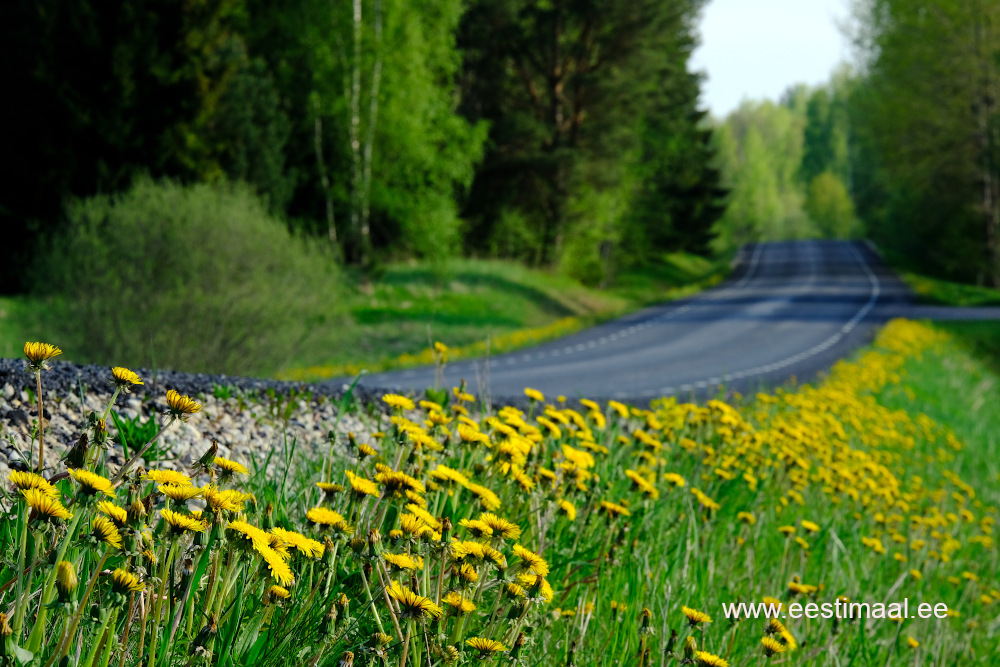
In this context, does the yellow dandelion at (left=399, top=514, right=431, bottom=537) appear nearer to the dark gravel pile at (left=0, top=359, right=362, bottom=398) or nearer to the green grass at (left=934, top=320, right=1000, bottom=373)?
the dark gravel pile at (left=0, top=359, right=362, bottom=398)

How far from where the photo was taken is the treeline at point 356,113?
16.1m

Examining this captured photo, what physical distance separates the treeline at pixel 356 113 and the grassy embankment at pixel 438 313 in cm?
91

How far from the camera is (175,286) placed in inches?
343

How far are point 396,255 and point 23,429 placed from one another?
20.1 m

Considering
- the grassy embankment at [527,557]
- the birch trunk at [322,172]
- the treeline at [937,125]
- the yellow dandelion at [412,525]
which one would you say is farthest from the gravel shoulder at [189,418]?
the treeline at [937,125]

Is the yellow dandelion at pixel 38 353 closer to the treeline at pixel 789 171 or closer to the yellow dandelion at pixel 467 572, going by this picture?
the yellow dandelion at pixel 467 572

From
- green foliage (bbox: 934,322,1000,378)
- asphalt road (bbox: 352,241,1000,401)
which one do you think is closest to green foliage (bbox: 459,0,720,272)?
asphalt road (bbox: 352,241,1000,401)

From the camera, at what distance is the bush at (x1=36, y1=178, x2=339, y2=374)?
27.9ft

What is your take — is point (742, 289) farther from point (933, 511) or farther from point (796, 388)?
point (933, 511)

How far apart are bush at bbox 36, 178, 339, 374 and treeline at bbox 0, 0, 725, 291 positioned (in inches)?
30.1

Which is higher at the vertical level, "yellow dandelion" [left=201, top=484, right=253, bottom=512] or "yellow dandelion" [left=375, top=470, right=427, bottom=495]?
"yellow dandelion" [left=201, top=484, right=253, bottom=512]

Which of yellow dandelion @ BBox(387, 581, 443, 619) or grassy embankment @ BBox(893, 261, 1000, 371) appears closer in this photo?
yellow dandelion @ BBox(387, 581, 443, 619)

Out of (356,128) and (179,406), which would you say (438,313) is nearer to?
(356,128)

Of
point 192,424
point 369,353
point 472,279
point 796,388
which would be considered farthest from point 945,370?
point 192,424
